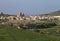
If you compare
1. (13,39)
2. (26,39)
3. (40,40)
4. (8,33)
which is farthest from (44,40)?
(8,33)

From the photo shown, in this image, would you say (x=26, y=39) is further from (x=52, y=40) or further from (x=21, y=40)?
(x=52, y=40)

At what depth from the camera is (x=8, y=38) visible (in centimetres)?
3703

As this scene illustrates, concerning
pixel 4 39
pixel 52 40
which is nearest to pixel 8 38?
pixel 4 39

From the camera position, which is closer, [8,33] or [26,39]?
[26,39]

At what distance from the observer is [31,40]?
36.7 metres

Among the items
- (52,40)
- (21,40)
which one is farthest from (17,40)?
(52,40)

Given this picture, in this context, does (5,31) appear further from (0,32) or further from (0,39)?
(0,39)

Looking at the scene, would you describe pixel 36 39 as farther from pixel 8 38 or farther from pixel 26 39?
pixel 8 38

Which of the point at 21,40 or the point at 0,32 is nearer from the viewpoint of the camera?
the point at 21,40

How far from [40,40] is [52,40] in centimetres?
219

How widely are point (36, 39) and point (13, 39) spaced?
418cm

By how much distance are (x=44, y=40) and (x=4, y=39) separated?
6.74 m

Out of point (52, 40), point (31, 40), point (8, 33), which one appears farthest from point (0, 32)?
point (52, 40)

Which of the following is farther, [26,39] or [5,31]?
[5,31]
